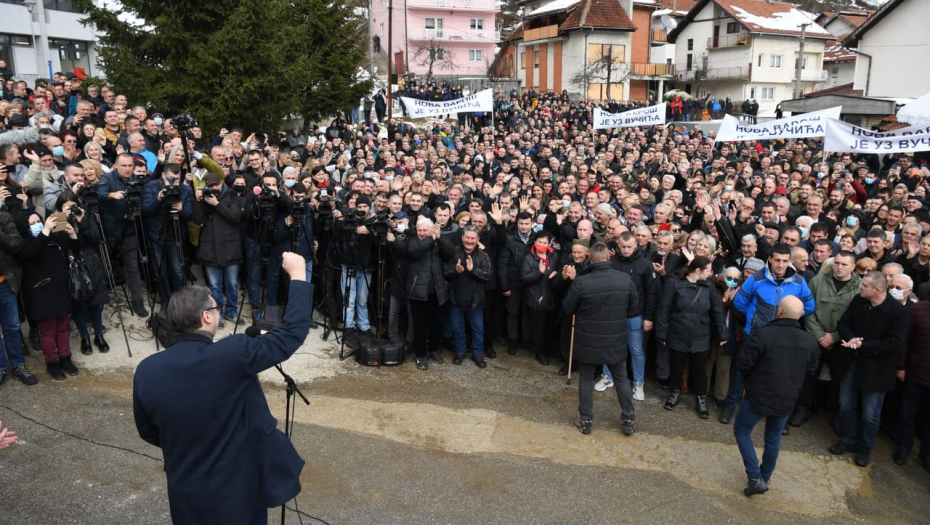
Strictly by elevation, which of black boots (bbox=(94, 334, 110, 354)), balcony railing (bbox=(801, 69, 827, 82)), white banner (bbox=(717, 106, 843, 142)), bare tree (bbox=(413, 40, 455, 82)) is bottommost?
black boots (bbox=(94, 334, 110, 354))

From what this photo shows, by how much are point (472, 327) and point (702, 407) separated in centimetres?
264

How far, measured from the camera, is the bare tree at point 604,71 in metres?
45.9

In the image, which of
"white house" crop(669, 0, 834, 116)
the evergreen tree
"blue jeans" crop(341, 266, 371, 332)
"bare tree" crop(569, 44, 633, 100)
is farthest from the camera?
"white house" crop(669, 0, 834, 116)

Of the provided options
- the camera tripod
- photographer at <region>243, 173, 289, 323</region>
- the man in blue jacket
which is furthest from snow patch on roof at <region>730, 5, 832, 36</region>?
the camera tripod

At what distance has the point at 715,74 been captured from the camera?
164 ft

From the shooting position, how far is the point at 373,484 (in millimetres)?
4883

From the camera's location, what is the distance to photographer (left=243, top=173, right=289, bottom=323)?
7.19 metres

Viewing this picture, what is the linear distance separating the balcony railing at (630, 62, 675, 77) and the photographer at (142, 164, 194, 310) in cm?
4723

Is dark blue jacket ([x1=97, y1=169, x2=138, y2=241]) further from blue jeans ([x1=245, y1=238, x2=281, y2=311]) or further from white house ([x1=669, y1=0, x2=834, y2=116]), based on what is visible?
white house ([x1=669, y1=0, x2=834, y2=116])

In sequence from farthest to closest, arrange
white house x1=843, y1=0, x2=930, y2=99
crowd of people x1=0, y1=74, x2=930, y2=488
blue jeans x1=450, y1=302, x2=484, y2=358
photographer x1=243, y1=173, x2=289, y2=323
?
white house x1=843, y1=0, x2=930, y2=99 → blue jeans x1=450, y1=302, x2=484, y2=358 → photographer x1=243, y1=173, x2=289, y2=323 → crowd of people x1=0, y1=74, x2=930, y2=488

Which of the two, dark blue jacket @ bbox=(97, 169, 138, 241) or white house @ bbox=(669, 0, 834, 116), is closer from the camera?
dark blue jacket @ bbox=(97, 169, 138, 241)

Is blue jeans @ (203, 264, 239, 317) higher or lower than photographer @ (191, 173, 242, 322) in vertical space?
lower

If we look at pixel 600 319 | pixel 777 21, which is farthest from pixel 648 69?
pixel 600 319

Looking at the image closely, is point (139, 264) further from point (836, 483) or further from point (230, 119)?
point (836, 483)
